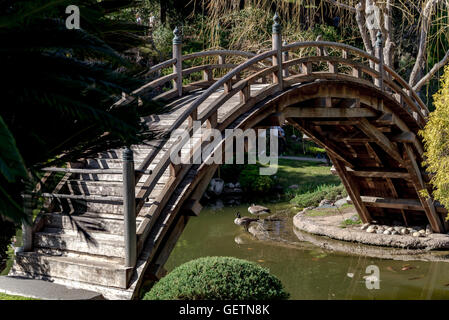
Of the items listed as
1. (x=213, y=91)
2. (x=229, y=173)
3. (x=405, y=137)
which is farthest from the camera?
(x=229, y=173)

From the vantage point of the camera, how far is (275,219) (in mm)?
15734

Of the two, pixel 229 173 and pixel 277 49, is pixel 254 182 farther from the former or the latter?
pixel 277 49

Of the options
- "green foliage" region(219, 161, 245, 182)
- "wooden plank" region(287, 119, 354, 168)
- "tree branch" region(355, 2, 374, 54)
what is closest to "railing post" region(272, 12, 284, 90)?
"wooden plank" region(287, 119, 354, 168)

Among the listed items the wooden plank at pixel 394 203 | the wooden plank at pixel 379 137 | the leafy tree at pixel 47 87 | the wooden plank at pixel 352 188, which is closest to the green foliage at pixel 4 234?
the leafy tree at pixel 47 87

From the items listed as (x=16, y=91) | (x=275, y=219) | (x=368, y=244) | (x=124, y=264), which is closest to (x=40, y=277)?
(x=124, y=264)

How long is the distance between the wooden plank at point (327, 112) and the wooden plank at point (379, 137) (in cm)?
22

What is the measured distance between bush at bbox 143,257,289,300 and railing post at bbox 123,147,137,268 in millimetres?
579

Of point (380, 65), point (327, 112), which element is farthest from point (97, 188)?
point (380, 65)

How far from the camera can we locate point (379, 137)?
10852 millimetres

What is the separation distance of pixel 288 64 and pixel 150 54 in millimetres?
8464

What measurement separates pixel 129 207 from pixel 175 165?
892 millimetres

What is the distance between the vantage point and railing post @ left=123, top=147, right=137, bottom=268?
5574 millimetres

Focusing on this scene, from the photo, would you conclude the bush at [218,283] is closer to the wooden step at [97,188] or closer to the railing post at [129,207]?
the railing post at [129,207]

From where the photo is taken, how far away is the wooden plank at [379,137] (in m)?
10.4
